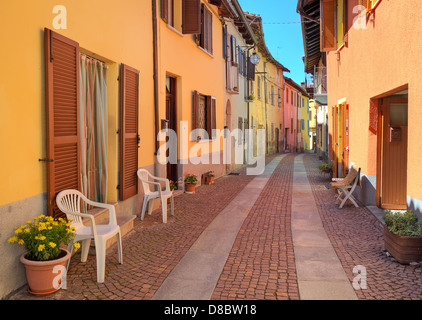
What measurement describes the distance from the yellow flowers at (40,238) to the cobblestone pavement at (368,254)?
291cm

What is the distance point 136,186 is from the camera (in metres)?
7.42

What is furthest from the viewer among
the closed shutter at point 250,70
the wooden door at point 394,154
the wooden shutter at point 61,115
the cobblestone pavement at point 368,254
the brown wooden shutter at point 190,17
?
the closed shutter at point 250,70

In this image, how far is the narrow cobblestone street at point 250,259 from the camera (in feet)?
13.2

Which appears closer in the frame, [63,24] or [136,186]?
[63,24]

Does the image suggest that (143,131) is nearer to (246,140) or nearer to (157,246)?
(157,246)

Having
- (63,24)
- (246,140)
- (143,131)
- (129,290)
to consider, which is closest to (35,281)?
(129,290)

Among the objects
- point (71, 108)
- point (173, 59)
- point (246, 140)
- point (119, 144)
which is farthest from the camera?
point (246, 140)

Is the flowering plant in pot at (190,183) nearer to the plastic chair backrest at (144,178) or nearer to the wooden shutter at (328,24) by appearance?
the plastic chair backrest at (144,178)

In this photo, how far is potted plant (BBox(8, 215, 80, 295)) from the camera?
3799 mm

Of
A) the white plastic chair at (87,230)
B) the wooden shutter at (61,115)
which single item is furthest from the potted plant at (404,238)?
the wooden shutter at (61,115)

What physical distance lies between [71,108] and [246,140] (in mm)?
15310

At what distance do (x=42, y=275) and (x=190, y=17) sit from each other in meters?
7.76

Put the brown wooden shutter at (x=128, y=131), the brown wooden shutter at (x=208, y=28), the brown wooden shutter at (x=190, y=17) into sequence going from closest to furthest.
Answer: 1. the brown wooden shutter at (x=128, y=131)
2. the brown wooden shutter at (x=190, y=17)
3. the brown wooden shutter at (x=208, y=28)

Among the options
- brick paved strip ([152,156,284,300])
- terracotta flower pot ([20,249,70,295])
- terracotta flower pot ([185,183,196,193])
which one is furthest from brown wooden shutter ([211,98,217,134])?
terracotta flower pot ([20,249,70,295])
